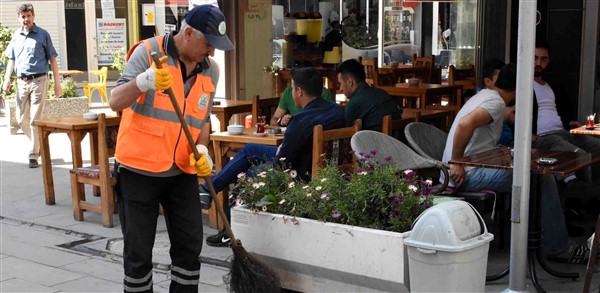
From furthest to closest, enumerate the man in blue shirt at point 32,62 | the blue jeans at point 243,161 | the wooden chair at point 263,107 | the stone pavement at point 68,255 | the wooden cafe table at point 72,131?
the man in blue shirt at point 32,62 < the wooden chair at point 263,107 < the wooden cafe table at point 72,131 < the blue jeans at point 243,161 < the stone pavement at point 68,255

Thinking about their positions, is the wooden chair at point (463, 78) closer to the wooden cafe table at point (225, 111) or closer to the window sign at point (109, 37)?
the wooden cafe table at point (225, 111)

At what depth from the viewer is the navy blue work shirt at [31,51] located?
10.5m

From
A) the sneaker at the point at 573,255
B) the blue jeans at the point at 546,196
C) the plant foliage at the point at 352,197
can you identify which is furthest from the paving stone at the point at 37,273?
the sneaker at the point at 573,255

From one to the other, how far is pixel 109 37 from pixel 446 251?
1364cm

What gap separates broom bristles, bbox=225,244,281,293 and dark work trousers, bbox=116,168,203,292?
0.26 meters

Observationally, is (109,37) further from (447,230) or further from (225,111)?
(447,230)

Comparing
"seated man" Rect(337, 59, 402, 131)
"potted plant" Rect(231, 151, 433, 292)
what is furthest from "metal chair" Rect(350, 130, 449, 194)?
"seated man" Rect(337, 59, 402, 131)

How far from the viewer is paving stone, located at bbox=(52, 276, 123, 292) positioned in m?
5.71

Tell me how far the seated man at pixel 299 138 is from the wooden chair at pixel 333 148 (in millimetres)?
220

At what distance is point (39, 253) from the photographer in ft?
22.0

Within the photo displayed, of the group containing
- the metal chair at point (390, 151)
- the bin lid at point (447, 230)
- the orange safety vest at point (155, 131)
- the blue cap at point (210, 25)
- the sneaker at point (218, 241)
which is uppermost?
the blue cap at point (210, 25)

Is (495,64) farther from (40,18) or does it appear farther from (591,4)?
(40,18)

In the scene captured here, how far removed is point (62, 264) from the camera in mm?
6371

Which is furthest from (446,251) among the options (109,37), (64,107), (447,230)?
(109,37)
